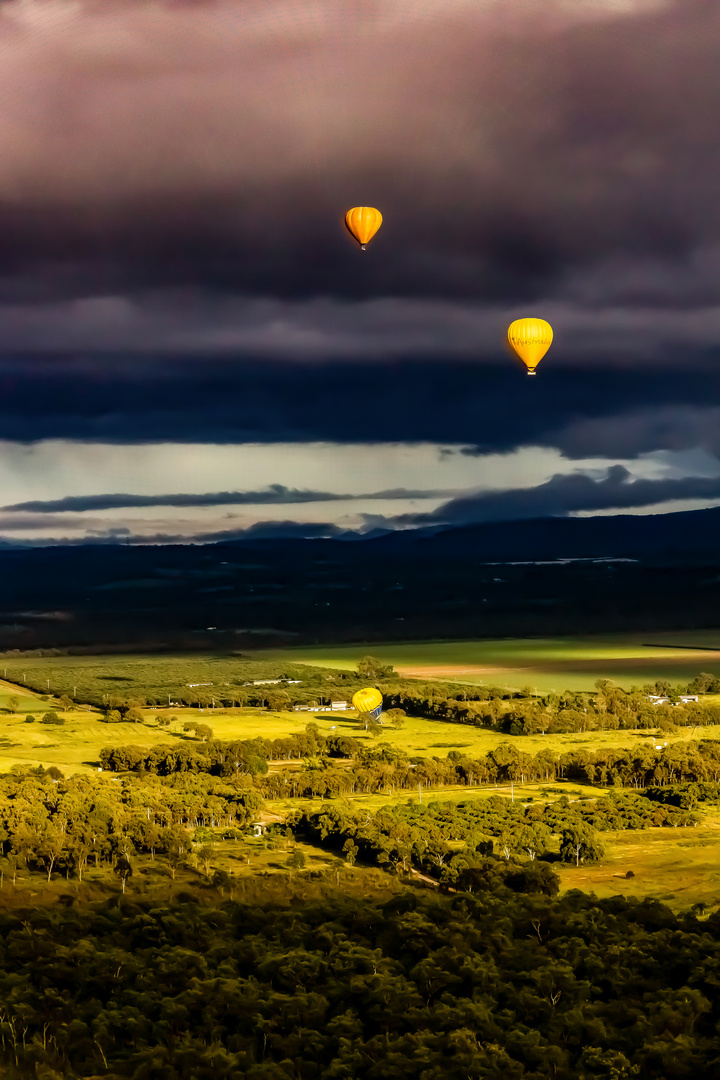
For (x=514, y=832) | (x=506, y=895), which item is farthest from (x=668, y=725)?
(x=506, y=895)

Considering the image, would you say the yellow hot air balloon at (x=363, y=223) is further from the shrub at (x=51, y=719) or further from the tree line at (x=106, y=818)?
the shrub at (x=51, y=719)

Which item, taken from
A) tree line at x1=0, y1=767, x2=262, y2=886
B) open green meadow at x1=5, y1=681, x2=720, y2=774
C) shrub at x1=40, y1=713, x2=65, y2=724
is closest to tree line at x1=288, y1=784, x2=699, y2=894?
tree line at x1=0, y1=767, x2=262, y2=886

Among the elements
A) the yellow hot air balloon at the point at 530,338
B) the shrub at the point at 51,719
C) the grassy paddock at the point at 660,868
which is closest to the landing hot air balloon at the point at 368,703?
the shrub at the point at 51,719

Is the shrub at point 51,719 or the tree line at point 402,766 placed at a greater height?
the shrub at point 51,719

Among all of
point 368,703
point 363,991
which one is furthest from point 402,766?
point 363,991

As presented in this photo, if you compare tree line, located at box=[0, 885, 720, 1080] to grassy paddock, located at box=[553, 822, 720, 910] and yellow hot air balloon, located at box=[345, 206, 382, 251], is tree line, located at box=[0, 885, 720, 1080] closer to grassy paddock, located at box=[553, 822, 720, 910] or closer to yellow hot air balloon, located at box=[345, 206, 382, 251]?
grassy paddock, located at box=[553, 822, 720, 910]

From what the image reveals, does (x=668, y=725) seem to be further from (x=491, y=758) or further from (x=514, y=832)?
(x=514, y=832)

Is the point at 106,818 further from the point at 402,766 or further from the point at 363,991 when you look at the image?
the point at 363,991

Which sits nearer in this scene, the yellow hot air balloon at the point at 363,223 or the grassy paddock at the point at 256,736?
the yellow hot air balloon at the point at 363,223
